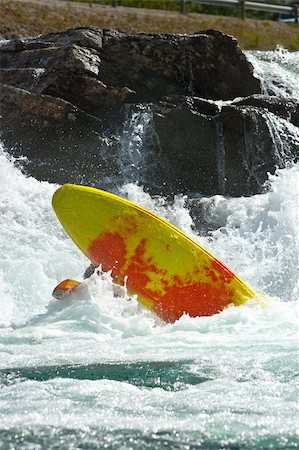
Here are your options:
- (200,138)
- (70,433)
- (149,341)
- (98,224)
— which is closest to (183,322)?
(149,341)

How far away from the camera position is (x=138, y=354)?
581 centimetres

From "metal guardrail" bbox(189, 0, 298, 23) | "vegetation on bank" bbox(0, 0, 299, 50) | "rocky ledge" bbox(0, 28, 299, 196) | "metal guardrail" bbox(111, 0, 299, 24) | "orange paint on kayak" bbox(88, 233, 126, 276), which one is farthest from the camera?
"metal guardrail" bbox(189, 0, 298, 23)

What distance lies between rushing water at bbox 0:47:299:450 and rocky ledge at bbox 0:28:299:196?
1.03m

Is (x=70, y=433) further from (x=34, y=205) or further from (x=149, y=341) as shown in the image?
(x=34, y=205)

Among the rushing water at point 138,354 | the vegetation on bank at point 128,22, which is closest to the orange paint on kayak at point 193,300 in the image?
the rushing water at point 138,354

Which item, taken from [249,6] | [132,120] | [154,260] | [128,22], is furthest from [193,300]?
[249,6]

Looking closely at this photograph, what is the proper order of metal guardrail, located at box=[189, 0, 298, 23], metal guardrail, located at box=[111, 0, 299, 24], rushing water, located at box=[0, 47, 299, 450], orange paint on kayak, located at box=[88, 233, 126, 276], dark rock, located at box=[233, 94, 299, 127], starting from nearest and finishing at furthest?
rushing water, located at box=[0, 47, 299, 450] < orange paint on kayak, located at box=[88, 233, 126, 276] < dark rock, located at box=[233, 94, 299, 127] < metal guardrail, located at box=[111, 0, 299, 24] < metal guardrail, located at box=[189, 0, 298, 23]

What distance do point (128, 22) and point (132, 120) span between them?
8.58 metres

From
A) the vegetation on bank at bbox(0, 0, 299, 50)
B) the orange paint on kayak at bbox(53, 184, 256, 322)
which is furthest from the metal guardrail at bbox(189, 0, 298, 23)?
the orange paint on kayak at bbox(53, 184, 256, 322)

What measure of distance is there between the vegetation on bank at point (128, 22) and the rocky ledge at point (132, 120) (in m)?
5.65

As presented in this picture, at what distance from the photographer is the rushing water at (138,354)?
440 centimetres

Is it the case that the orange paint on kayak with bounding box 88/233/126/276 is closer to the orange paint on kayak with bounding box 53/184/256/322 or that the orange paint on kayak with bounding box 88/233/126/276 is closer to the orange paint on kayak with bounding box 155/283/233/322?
the orange paint on kayak with bounding box 53/184/256/322

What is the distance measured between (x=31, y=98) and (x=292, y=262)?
140 inches

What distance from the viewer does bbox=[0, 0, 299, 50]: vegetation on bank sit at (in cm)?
1719
